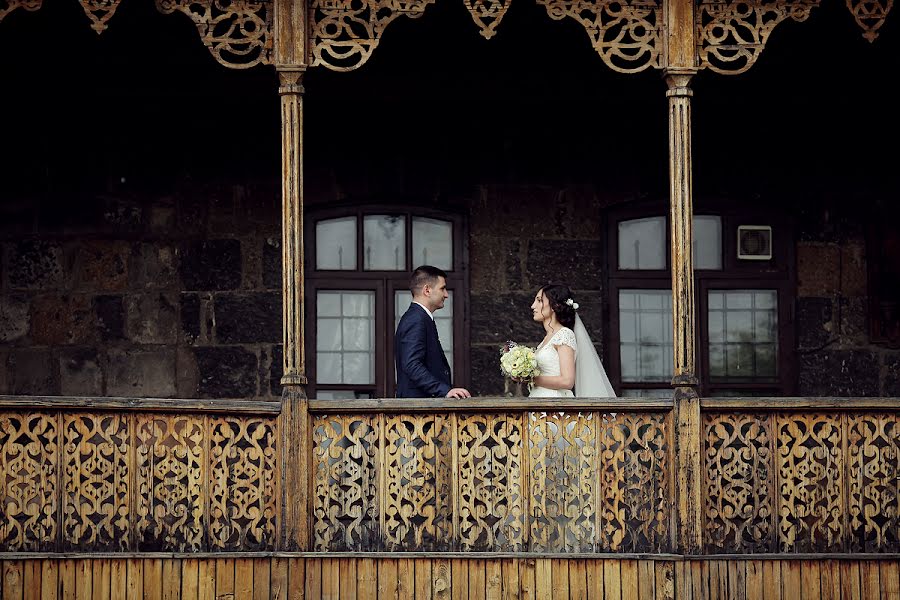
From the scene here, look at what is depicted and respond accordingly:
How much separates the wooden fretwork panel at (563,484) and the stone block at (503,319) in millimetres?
2504

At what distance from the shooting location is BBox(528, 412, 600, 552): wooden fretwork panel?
9320 millimetres

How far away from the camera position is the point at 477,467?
9336 millimetres

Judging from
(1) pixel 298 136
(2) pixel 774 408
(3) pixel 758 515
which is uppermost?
(1) pixel 298 136

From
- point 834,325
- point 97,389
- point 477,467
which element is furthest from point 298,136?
point 834,325

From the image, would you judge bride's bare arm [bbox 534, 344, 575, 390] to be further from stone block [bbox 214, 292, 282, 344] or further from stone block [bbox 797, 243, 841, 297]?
stone block [bbox 797, 243, 841, 297]

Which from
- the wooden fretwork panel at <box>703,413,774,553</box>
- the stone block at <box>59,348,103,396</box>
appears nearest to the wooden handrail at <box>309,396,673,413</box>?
the wooden fretwork panel at <box>703,413,774,553</box>

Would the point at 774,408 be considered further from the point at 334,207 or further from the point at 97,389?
the point at 97,389

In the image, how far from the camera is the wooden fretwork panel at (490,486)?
931 cm

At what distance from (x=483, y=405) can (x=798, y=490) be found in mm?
1960

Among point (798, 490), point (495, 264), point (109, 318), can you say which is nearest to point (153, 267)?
point (109, 318)

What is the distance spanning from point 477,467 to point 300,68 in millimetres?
2650

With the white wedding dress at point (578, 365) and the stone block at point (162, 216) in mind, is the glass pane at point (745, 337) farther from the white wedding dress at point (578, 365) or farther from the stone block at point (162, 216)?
the stone block at point (162, 216)

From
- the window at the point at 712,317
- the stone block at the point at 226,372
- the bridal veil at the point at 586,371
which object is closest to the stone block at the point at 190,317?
the stone block at the point at 226,372

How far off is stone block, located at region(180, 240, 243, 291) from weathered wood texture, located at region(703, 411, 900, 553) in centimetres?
413
